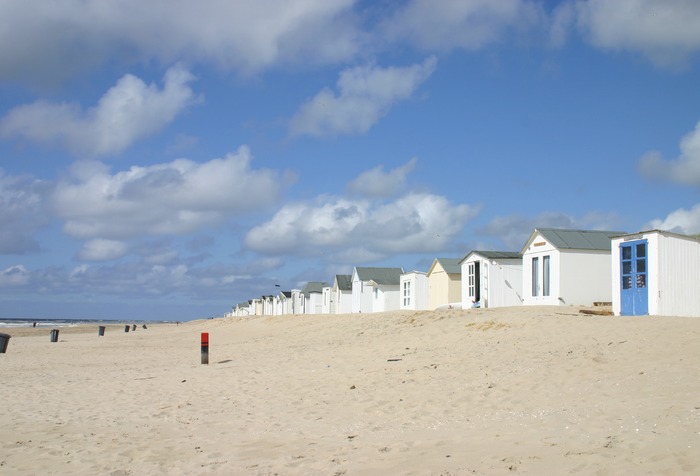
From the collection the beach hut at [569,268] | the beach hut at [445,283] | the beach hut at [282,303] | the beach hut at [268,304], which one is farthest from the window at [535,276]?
the beach hut at [268,304]

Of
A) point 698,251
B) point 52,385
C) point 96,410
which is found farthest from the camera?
point 698,251

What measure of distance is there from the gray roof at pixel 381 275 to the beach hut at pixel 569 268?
897 inches

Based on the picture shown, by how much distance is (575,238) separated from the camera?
89.2ft

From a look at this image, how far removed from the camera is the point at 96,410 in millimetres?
11172

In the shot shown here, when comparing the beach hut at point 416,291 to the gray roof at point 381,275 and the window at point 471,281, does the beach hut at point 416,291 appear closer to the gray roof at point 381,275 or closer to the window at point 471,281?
the gray roof at point 381,275

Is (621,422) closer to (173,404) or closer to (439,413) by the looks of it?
(439,413)

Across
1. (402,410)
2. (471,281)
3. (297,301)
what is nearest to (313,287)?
(297,301)

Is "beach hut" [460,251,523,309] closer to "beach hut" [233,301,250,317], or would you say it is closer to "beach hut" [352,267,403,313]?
"beach hut" [352,267,403,313]

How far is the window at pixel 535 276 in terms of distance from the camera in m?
27.7

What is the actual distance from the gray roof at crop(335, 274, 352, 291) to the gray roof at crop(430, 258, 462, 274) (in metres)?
19.0

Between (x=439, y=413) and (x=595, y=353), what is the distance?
13.4 feet

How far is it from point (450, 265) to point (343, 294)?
20.0m

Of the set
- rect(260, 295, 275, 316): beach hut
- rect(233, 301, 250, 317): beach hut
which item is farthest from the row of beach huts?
rect(233, 301, 250, 317): beach hut

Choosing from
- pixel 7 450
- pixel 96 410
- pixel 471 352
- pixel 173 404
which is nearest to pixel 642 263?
pixel 471 352
